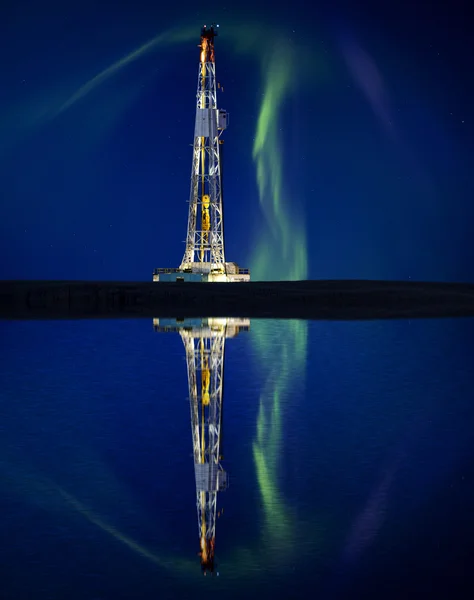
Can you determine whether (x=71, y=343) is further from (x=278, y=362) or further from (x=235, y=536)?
(x=235, y=536)

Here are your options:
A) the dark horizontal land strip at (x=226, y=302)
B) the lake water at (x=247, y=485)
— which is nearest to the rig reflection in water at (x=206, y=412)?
the lake water at (x=247, y=485)

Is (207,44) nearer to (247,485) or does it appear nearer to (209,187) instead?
(209,187)

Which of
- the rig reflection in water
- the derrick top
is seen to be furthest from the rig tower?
the rig reflection in water

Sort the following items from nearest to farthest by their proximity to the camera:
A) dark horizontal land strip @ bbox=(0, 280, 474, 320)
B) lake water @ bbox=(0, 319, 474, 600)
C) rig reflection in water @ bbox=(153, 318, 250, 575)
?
lake water @ bbox=(0, 319, 474, 600)
rig reflection in water @ bbox=(153, 318, 250, 575)
dark horizontal land strip @ bbox=(0, 280, 474, 320)

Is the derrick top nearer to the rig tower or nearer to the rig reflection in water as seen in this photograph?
the rig tower

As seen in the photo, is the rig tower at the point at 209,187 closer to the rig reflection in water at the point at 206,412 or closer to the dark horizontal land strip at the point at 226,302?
the dark horizontal land strip at the point at 226,302

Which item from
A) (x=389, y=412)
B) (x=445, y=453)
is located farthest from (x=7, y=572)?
(x=389, y=412)

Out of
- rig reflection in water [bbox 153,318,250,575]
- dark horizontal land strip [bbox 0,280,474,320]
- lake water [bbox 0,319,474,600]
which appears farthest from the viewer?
dark horizontal land strip [bbox 0,280,474,320]

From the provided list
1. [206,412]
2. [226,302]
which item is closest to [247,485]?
[206,412]
